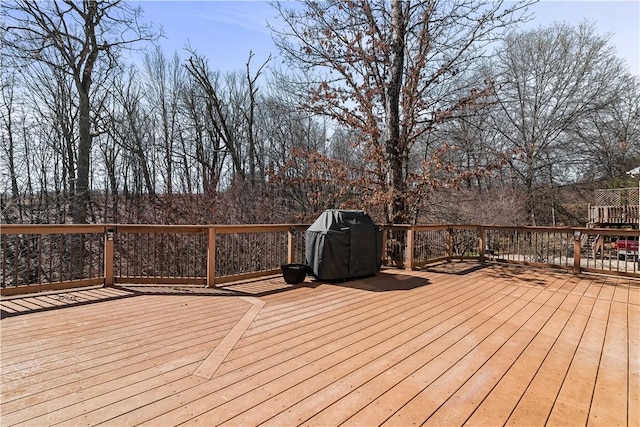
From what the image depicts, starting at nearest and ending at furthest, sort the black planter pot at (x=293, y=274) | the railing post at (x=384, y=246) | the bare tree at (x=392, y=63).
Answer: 1. the black planter pot at (x=293, y=274)
2. the railing post at (x=384, y=246)
3. the bare tree at (x=392, y=63)

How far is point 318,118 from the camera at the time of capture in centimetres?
1254

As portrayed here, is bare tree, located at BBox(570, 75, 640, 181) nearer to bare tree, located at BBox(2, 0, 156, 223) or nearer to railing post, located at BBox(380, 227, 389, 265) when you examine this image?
railing post, located at BBox(380, 227, 389, 265)

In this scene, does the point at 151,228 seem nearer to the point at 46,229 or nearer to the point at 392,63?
the point at 46,229

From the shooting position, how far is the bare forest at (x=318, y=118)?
24.3 feet

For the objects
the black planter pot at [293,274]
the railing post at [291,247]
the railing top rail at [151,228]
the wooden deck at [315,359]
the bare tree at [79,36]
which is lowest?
the wooden deck at [315,359]

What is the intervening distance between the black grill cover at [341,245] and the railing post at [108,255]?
8.89 feet

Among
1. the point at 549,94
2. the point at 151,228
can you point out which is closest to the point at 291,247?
the point at 151,228

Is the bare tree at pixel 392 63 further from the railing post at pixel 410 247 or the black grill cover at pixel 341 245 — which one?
the black grill cover at pixel 341 245

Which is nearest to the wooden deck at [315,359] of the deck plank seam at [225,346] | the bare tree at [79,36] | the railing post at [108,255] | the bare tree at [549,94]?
the deck plank seam at [225,346]

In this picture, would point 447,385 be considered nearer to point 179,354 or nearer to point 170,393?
point 170,393

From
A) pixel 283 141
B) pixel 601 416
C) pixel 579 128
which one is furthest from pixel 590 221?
pixel 601 416

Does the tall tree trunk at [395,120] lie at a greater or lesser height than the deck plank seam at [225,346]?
greater

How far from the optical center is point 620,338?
3.07m

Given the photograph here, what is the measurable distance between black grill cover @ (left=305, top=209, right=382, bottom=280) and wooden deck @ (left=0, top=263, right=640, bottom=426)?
767 mm
